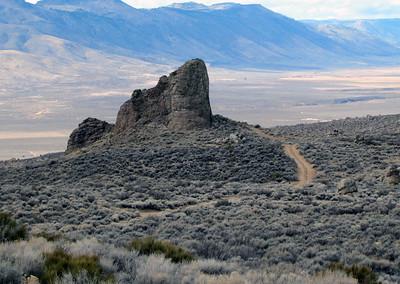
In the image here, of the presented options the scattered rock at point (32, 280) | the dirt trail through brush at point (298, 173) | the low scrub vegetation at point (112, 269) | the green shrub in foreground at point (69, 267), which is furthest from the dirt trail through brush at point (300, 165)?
the scattered rock at point (32, 280)

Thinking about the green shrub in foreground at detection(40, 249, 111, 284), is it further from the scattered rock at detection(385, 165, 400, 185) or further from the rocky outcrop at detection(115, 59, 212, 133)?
the rocky outcrop at detection(115, 59, 212, 133)

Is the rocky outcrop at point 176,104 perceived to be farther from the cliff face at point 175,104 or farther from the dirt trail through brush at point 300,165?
the dirt trail through brush at point 300,165

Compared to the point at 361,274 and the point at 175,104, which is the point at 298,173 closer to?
the point at 175,104

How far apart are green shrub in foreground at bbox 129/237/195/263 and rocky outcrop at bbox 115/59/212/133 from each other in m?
22.0

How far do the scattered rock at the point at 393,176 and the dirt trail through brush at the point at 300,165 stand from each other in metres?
2.87

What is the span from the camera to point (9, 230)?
1002 cm

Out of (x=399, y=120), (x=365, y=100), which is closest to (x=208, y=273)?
(x=399, y=120)

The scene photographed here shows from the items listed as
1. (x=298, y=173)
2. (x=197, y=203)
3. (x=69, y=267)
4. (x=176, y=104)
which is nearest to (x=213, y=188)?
(x=197, y=203)

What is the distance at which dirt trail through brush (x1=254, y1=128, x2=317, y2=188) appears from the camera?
988 inches

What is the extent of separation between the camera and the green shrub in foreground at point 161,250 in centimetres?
927

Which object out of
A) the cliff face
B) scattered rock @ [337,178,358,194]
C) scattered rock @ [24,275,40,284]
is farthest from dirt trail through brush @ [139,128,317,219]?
scattered rock @ [24,275,40,284]

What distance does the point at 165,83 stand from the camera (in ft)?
109

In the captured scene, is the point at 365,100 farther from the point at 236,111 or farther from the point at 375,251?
the point at 375,251

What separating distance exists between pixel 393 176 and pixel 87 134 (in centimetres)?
1748
